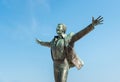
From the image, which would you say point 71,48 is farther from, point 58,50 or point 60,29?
point 60,29

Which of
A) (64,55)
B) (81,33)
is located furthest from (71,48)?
(81,33)

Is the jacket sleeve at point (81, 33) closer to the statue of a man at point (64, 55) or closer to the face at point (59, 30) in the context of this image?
the statue of a man at point (64, 55)

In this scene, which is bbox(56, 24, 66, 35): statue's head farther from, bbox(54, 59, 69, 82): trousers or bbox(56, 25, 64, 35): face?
bbox(54, 59, 69, 82): trousers

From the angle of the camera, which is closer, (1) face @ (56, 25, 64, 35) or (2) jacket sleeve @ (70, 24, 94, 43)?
(2) jacket sleeve @ (70, 24, 94, 43)

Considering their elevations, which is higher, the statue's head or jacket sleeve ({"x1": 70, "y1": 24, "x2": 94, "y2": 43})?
the statue's head

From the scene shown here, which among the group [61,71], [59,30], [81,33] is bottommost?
[61,71]

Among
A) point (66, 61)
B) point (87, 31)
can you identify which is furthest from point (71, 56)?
point (87, 31)

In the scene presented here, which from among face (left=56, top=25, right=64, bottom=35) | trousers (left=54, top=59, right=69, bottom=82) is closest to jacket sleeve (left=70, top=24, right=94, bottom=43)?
face (left=56, top=25, right=64, bottom=35)

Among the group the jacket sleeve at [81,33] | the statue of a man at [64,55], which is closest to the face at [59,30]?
the statue of a man at [64,55]

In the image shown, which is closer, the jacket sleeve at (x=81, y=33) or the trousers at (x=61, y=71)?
the jacket sleeve at (x=81, y=33)

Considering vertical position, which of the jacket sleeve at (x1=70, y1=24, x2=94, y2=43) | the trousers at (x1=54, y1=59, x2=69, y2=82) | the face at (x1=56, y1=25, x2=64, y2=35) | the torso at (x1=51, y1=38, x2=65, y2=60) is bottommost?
the trousers at (x1=54, y1=59, x2=69, y2=82)

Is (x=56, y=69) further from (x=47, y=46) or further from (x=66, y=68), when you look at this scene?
(x=47, y=46)

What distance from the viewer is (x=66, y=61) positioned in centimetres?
1614

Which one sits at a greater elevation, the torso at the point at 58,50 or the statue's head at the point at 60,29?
the statue's head at the point at 60,29
